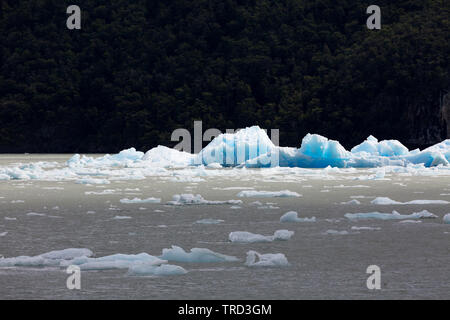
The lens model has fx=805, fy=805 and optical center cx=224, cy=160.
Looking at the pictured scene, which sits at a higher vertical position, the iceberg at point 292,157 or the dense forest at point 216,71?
the dense forest at point 216,71

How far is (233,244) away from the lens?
8281 mm

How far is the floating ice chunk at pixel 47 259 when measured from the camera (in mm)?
6996

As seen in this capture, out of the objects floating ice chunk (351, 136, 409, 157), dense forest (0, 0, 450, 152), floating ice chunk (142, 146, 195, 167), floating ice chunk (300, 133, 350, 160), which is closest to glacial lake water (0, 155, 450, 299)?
floating ice chunk (300, 133, 350, 160)

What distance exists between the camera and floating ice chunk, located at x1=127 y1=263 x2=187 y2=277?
659 cm

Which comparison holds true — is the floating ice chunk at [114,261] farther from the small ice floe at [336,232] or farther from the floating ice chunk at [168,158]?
the floating ice chunk at [168,158]

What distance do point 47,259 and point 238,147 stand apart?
922 inches

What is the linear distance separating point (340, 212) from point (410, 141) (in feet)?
171

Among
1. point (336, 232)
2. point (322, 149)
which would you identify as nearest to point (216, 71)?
point (322, 149)

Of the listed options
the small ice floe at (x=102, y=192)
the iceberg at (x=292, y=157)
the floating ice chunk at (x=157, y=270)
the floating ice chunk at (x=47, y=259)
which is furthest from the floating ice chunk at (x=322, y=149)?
the floating ice chunk at (x=157, y=270)

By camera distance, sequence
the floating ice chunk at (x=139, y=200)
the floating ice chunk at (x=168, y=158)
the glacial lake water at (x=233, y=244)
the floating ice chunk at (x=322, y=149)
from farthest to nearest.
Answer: the floating ice chunk at (x=168, y=158)
the floating ice chunk at (x=322, y=149)
the floating ice chunk at (x=139, y=200)
the glacial lake water at (x=233, y=244)

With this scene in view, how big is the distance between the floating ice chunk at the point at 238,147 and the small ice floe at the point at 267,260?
2274cm

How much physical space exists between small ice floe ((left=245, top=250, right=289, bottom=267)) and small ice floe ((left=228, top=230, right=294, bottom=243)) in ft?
3.78

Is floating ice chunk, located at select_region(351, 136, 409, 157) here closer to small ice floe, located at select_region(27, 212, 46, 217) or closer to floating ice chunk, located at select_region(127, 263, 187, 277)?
small ice floe, located at select_region(27, 212, 46, 217)
